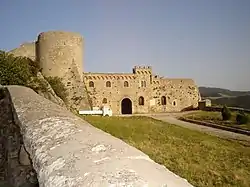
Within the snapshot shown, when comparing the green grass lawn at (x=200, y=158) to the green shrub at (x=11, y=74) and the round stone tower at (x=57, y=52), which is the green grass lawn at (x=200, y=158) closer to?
the green shrub at (x=11, y=74)

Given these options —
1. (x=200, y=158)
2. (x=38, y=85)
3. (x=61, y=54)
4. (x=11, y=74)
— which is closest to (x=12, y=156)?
(x=200, y=158)

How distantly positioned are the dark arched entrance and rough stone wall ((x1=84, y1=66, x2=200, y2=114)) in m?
0.68

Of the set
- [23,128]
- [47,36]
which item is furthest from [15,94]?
[47,36]

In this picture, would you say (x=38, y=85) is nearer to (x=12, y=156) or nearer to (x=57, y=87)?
(x=57, y=87)

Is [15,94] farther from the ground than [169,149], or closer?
farther from the ground

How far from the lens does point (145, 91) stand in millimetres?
38281

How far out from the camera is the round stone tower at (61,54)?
25703mm

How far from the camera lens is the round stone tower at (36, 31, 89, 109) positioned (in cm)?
2570

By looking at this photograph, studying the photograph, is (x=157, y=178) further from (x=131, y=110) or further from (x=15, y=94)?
(x=131, y=110)

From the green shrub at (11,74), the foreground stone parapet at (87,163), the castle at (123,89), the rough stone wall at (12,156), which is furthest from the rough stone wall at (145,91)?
the foreground stone parapet at (87,163)

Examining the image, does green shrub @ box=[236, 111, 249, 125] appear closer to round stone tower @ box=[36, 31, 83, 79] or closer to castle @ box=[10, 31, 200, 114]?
castle @ box=[10, 31, 200, 114]

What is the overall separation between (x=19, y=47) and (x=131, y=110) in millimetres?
16057

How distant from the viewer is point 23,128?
356cm

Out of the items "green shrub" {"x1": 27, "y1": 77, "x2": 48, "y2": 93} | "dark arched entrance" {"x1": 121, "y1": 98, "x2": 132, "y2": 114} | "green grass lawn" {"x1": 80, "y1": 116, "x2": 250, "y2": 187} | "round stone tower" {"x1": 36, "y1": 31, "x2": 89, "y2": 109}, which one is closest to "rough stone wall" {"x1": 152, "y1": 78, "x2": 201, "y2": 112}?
"dark arched entrance" {"x1": 121, "y1": 98, "x2": 132, "y2": 114}
